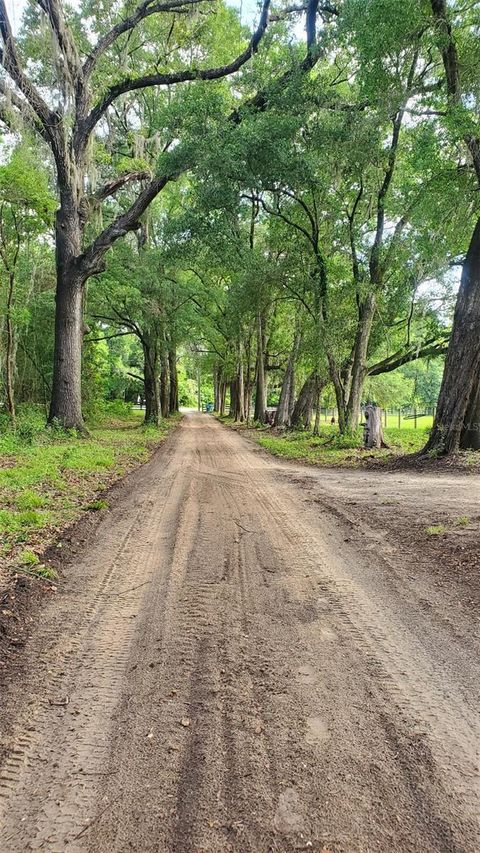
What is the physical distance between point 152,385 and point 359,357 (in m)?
10.7

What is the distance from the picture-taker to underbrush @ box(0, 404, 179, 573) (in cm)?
452

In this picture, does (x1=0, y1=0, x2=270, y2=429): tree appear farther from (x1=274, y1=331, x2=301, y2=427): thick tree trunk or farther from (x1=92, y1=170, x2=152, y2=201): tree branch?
(x1=274, y1=331, x2=301, y2=427): thick tree trunk

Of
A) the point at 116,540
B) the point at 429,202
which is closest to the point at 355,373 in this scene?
the point at 429,202

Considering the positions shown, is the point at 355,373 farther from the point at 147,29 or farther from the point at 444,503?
the point at 147,29

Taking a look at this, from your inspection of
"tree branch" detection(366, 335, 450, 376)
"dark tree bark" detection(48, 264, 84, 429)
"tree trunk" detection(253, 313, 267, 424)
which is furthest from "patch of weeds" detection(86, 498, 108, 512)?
"tree trunk" detection(253, 313, 267, 424)

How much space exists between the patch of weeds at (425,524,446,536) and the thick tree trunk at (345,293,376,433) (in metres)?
8.53

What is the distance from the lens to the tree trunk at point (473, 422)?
9.08 metres

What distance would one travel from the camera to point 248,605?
3094 mm

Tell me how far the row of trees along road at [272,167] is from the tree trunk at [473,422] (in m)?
0.04

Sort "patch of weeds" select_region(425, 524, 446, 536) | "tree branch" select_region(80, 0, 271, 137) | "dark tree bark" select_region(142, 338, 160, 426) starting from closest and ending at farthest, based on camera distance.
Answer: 1. "patch of weeds" select_region(425, 524, 446, 536)
2. "tree branch" select_region(80, 0, 271, 137)
3. "dark tree bark" select_region(142, 338, 160, 426)

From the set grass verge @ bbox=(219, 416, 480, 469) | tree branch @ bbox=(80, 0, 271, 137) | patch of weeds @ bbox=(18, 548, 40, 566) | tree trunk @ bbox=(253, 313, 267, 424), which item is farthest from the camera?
tree trunk @ bbox=(253, 313, 267, 424)

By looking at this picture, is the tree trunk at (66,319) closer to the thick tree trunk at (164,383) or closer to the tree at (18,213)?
the tree at (18,213)

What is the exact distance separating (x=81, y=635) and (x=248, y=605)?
1053 millimetres

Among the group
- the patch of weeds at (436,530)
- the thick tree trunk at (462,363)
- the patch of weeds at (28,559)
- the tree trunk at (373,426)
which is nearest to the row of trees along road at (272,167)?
the thick tree trunk at (462,363)
